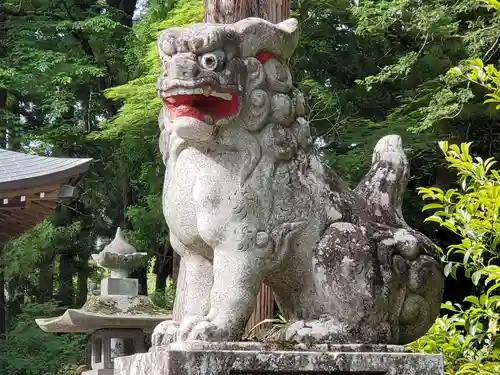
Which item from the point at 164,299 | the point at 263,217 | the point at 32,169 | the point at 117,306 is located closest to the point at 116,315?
the point at 117,306

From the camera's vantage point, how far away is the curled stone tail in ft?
10.5

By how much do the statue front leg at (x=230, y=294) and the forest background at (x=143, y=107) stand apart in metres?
5.40

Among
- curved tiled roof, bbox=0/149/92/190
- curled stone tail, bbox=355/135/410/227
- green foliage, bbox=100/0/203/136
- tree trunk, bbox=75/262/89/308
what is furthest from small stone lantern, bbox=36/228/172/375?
tree trunk, bbox=75/262/89/308

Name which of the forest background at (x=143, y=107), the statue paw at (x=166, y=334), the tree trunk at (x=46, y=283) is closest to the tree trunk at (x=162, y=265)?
the forest background at (x=143, y=107)

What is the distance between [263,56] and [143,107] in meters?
7.96

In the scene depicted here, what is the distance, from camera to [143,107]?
10805 millimetres

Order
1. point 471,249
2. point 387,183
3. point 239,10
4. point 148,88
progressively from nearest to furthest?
1. point 387,183
2. point 471,249
3. point 239,10
4. point 148,88

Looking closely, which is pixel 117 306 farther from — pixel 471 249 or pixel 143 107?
pixel 471 249

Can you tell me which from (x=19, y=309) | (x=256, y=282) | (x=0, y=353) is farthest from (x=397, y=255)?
(x=19, y=309)

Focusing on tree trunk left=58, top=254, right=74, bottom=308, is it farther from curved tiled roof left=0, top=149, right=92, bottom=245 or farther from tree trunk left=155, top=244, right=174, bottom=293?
curved tiled roof left=0, top=149, right=92, bottom=245

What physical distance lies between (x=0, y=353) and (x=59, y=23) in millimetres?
5458

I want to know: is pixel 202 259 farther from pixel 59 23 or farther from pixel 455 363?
pixel 59 23

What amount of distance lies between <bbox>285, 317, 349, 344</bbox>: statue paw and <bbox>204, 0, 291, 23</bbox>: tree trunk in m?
3.05

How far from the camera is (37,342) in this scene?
1300 centimetres
